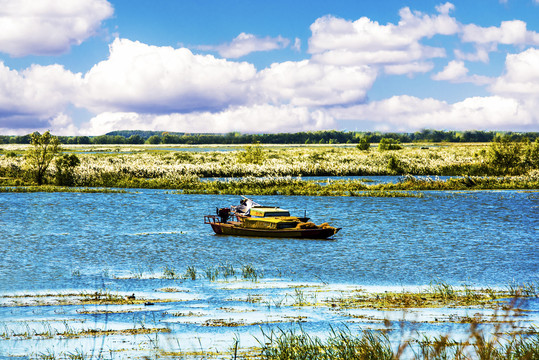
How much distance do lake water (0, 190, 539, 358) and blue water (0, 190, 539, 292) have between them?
81mm

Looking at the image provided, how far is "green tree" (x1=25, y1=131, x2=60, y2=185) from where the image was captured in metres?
71.0

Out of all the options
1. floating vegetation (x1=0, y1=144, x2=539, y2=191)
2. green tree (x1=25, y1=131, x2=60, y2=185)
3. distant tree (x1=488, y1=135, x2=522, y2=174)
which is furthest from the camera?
distant tree (x1=488, y1=135, x2=522, y2=174)

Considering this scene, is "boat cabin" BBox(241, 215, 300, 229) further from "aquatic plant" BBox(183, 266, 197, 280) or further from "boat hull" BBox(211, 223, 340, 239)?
"aquatic plant" BBox(183, 266, 197, 280)

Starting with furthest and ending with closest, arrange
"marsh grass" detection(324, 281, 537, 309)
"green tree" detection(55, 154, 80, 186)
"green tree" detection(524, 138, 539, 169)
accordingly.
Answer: "green tree" detection(524, 138, 539, 169) < "green tree" detection(55, 154, 80, 186) < "marsh grass" detection(324, 281, 537, 309)

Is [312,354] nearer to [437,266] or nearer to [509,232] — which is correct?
[437,266]

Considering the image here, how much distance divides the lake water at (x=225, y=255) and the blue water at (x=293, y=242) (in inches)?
3.2

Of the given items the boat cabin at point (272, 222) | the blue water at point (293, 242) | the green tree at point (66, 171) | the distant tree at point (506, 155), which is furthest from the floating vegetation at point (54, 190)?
the distant tree at point (506, 155)

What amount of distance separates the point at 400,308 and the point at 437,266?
10.2 metres

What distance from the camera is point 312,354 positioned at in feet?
37.5

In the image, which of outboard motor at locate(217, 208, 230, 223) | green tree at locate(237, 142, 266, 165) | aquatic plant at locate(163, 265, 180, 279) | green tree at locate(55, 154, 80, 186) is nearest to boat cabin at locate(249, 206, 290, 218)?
outboard motor at locate(217, 208, 230, 223)

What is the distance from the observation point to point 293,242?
3506cm

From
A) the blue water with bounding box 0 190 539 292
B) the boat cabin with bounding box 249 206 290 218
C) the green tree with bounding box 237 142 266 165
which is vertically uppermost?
the green tree with bounding box 237 142 266 165

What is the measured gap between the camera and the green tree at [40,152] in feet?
233

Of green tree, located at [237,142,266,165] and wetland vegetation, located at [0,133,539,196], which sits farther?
green tree, located at [237,142,266,165]
